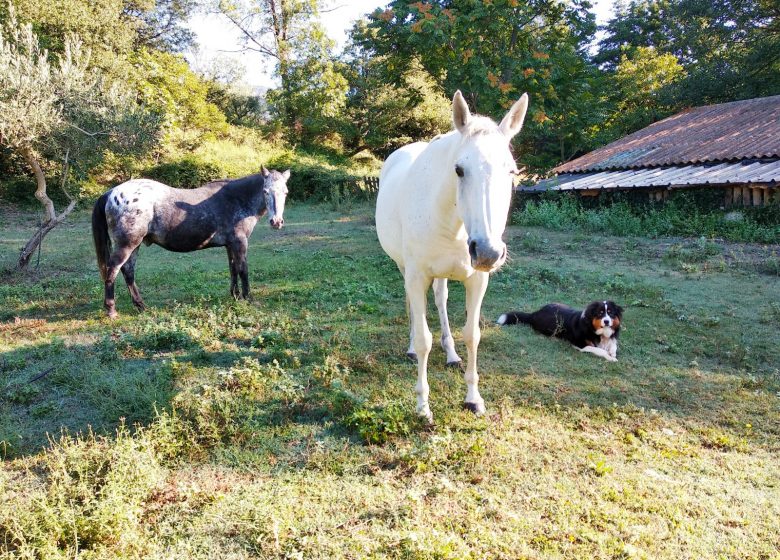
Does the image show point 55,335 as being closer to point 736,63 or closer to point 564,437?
point 564,437

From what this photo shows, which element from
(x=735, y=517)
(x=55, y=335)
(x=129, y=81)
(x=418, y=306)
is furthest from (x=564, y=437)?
(x=129, y=81)

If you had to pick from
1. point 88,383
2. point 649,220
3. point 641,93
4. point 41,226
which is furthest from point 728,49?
point 88,383

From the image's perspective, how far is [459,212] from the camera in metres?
2.77

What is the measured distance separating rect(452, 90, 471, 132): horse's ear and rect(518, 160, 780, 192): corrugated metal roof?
11673mm

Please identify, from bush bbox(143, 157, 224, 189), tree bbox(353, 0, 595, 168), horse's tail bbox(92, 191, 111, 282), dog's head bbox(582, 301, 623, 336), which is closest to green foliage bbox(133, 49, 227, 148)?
bush bbox(143, 157, 224, 189)

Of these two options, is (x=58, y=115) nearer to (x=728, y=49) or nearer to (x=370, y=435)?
(x=370, y=435)

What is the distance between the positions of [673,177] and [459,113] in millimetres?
13116

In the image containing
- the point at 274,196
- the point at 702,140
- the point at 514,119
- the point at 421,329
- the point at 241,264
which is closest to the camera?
the point at 514,119

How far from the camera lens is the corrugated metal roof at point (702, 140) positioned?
1372 cm

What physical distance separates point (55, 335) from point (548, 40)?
14.0 meters

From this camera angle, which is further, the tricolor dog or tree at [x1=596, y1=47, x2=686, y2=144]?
tree at [x1=596, y1=47, x2=686, y2=144]

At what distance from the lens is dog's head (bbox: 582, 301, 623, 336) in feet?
15.4

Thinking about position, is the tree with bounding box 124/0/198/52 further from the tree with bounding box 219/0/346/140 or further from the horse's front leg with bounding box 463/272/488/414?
the horse's front leg with bounding box 463/272/488/414

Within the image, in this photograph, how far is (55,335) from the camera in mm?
5238
